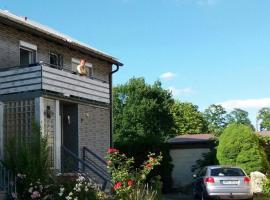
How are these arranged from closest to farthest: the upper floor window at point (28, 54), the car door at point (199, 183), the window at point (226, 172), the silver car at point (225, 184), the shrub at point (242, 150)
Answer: the upper floor window at point (28, 54), the silver car at point (225, 184), the window at point (226, 172), the car door at point (199, 183), the shrub at point (242, 150)

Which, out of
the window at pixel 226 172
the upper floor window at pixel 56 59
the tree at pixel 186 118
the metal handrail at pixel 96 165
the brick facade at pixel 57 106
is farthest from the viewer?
the tree at pixel 186 118

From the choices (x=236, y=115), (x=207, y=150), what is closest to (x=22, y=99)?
(x=207, y=150)

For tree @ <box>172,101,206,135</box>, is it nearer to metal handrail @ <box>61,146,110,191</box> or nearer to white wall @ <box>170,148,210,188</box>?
white wall @ <box>170,148,210,188</box>

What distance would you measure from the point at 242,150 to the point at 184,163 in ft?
25.3

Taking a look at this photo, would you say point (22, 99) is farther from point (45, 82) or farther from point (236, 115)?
point (236, 115)

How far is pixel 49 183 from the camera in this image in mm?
13445

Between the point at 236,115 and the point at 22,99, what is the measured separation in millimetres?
95953

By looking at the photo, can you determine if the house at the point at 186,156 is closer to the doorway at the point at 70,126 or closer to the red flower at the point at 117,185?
the doorway at the point at 70,126

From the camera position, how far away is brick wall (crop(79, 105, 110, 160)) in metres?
18.0

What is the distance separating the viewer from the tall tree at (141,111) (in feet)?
180

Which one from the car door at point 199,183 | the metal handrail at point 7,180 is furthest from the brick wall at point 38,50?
the car door at point 199,183

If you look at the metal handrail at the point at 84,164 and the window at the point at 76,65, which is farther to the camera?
the window at the point at 76,65

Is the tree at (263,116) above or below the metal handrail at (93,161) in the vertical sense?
above

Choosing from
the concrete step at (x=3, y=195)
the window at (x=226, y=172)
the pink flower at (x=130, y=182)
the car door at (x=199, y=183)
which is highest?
the pink flower at (x=130, y=182)
